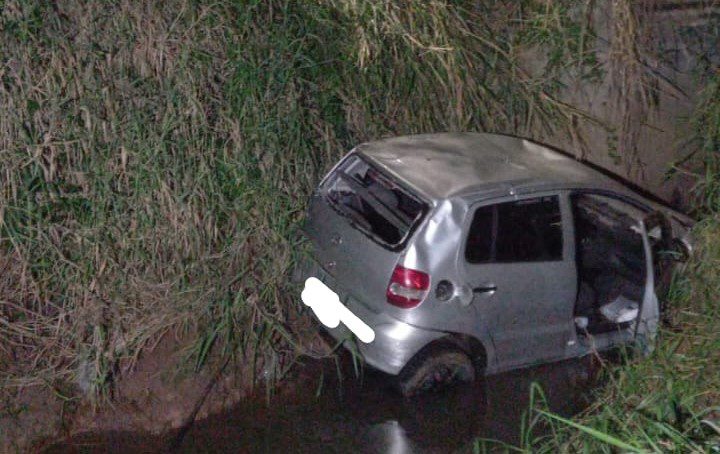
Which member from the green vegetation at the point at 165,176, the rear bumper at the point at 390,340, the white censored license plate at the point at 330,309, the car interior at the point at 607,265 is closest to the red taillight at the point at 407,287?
the rear bumper at the point at 390,340

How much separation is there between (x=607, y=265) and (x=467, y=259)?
5.17 ft

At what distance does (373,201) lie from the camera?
19.5 feet

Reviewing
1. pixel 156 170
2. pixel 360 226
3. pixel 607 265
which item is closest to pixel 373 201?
pixel 360 226

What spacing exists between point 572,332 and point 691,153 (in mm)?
3193

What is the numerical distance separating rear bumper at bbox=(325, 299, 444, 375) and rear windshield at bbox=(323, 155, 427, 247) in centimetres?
46

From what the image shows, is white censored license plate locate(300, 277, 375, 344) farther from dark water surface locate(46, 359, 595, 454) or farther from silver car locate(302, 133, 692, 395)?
dark water surface locate(46, 359, 595, 454)

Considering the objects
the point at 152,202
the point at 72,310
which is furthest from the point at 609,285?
the point at 72,310

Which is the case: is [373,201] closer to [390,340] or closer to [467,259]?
[467,259]

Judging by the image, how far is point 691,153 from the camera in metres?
8.54

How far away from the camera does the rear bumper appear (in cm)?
559

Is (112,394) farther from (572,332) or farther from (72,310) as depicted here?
(572,332)

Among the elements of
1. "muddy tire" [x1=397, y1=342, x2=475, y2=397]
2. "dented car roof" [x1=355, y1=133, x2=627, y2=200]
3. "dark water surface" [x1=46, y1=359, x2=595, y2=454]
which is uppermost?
"dented car roof" [x1=355, y1=133, x2=627, y2=200]

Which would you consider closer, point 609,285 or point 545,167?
point 545,167

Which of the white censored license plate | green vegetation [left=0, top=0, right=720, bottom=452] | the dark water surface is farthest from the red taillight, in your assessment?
green vegetation [left=0, top=0, right=720, bottom=452]
